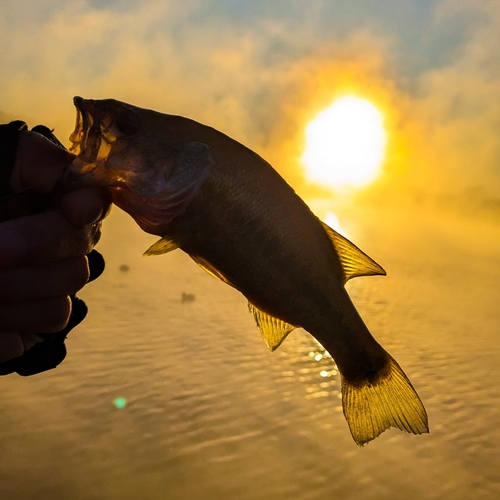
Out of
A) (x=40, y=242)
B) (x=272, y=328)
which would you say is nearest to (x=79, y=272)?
(x=40, y=242)

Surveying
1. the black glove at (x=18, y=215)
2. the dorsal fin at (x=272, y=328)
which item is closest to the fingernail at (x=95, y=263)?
the black glove at (x=18, y=215)

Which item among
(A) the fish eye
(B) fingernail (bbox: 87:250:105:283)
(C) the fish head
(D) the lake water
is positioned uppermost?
(A) the fish eye

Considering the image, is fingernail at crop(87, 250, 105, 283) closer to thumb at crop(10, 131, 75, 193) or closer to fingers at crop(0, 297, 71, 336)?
fingers at crop(0, 297, 71, 336)

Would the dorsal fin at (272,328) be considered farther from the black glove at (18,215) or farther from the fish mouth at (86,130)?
the fish mouth at (86,130)

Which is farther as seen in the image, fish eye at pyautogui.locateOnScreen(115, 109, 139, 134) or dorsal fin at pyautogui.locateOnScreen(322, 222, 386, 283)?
dorsal fin at pyautogui.locateOnScreen(322, 222, 386, 283)

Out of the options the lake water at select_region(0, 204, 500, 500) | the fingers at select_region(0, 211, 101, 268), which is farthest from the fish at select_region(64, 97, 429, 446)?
the lake water at select_region(0, 204, 500, 500)

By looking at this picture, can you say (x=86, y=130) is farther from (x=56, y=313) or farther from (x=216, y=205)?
(x=56, y=313)

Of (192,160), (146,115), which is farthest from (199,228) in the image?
(146,115)
